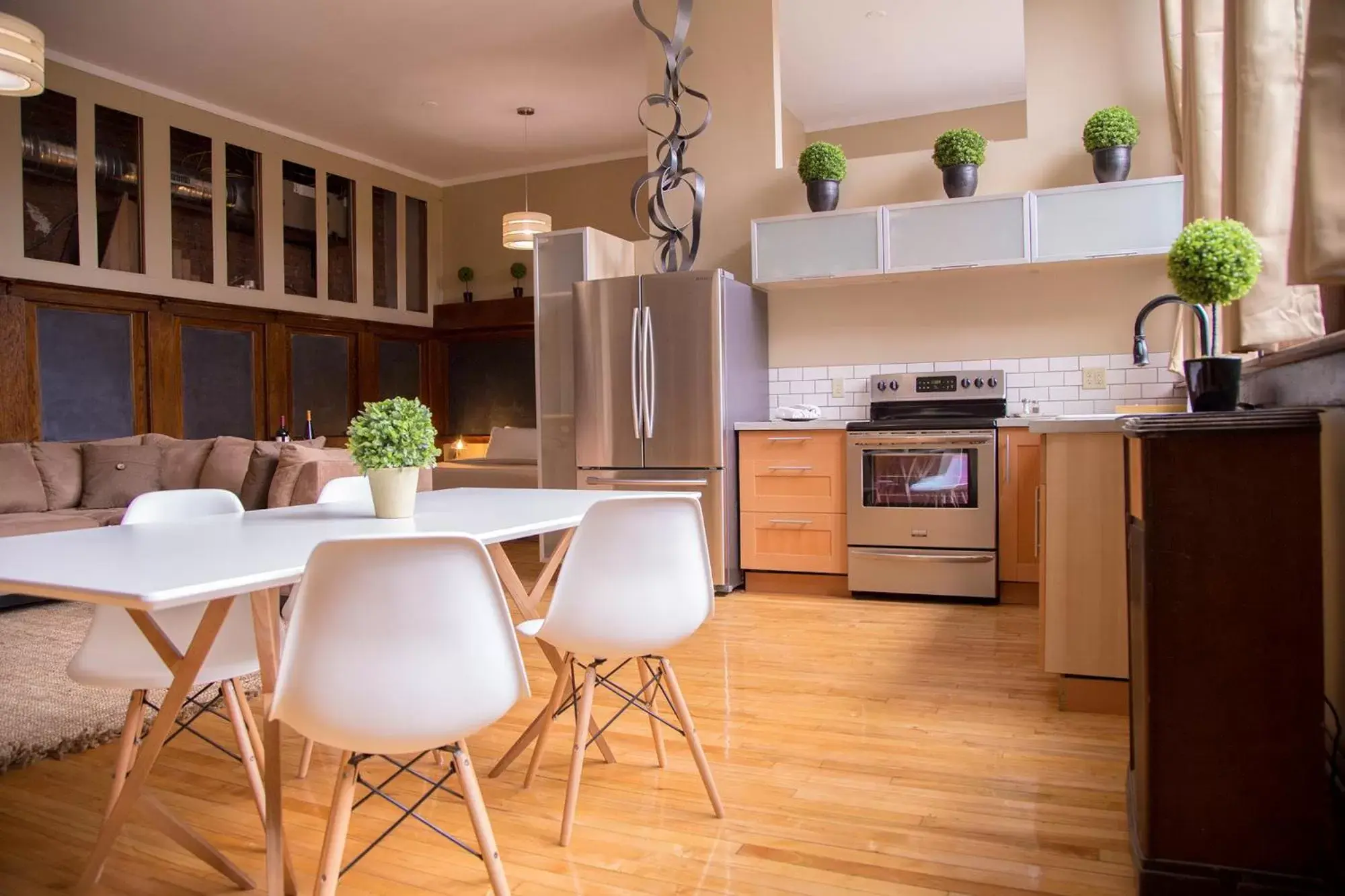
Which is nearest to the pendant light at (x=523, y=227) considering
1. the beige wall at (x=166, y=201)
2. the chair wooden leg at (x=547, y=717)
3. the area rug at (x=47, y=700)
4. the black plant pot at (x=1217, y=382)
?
the beige wall at (x=166, y=201)

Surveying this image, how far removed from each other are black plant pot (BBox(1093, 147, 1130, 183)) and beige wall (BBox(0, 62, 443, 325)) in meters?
6.66

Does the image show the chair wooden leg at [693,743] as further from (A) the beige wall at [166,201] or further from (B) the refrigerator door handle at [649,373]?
(A) the beige wall at [166,201]

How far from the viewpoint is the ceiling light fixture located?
4035 mm

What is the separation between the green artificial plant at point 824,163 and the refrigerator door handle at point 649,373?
1.14 m

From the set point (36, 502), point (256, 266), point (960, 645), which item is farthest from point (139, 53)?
point (960, 645)

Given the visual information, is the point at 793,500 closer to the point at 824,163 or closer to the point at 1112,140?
the point at 824,163

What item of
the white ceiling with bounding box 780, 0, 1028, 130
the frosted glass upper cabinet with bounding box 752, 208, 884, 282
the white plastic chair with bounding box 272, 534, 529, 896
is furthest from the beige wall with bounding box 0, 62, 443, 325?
the white plastic chair with bounding box 272, 534, 529, 896

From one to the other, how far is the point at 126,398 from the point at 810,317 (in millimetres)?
5300

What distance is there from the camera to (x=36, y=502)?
5539 mm

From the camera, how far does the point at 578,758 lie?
2150 millimetres

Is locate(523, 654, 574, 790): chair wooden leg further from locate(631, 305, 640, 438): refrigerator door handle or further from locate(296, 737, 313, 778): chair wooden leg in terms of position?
locate(631, 305, 640, 438): refrigerator door handle

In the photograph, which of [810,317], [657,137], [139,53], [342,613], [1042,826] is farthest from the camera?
[139,53]

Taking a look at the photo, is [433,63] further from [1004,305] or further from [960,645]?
[960,645]

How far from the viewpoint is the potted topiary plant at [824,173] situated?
5035mm
